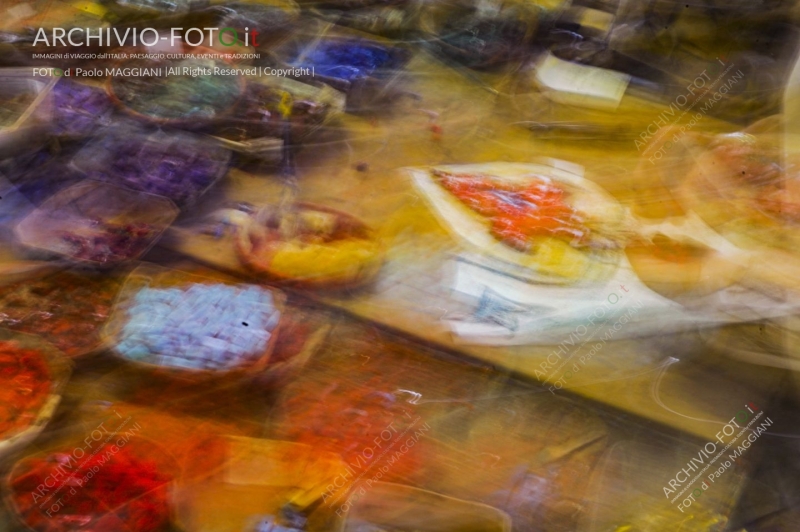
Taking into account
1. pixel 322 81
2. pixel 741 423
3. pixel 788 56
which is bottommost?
pixel 741 423

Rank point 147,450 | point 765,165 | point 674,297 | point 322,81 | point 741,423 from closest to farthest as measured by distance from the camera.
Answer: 1. point 147,450
2. point 741,423
3. point 674,297
4. point 765,165
5. point 322,81

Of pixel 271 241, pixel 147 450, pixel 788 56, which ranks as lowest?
pixel 147 450

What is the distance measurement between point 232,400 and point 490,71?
9.06ft

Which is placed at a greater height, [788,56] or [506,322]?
[788,56]

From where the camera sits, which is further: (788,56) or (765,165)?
(788,56)

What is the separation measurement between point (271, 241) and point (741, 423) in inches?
105

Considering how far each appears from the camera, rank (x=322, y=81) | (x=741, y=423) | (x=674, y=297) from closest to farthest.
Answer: (x=741, y=423) < (x=674, y=297) < (x=322, y=81)

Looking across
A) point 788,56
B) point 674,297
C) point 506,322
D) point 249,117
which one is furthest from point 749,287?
point 249,117

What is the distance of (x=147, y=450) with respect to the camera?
2715 mm

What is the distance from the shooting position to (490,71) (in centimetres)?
407

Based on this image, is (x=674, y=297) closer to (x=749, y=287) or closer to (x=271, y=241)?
(x=749, y=287)

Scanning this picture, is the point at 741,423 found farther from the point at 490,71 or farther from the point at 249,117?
the point at 249,117

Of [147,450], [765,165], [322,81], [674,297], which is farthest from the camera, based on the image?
[322,81]

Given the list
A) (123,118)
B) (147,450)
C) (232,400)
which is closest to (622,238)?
(232,400)
